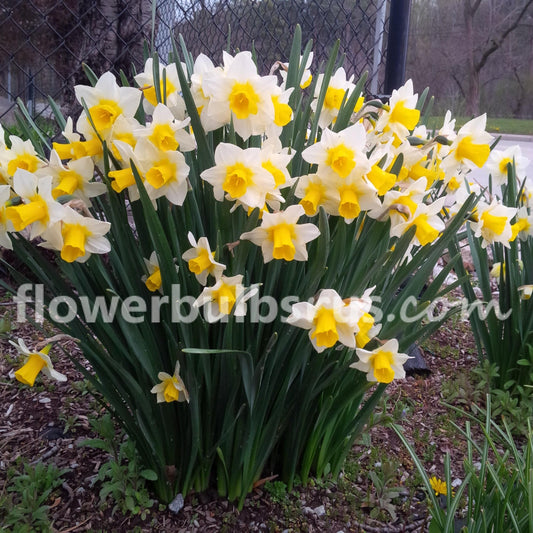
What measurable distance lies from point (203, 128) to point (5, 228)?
0.42 m

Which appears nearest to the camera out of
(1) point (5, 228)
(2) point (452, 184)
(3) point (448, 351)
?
(1) point (5, 228)

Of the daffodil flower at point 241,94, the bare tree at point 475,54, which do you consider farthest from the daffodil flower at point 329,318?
the bare tree at point 475,54

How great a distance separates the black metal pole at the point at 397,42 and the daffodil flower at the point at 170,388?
1.82 metres

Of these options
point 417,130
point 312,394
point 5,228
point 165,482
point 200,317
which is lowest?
point 165,482

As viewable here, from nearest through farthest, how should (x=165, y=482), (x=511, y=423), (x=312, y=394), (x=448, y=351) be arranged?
1. (x=312, y=394)
2. (x=165, y=482)
3. (x=511, y=423)
4. (x=448, y=351)

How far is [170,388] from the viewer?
1182mm

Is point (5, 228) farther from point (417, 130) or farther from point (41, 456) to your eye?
point (417, 130)

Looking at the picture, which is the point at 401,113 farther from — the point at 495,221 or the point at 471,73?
the point at 471,73

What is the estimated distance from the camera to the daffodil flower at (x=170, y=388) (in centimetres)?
117

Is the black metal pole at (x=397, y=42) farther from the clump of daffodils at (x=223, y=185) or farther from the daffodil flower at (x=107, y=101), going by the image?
the daffodil flower at (x=107, y=101)

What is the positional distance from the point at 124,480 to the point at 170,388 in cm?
35

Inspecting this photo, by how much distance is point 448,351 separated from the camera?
8.11 ft

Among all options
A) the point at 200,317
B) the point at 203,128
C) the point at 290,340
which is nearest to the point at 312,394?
the point at 290,340

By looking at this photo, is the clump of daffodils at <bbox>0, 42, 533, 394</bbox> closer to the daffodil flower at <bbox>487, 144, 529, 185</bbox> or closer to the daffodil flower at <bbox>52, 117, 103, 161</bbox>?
the daffodil flower at <bbox>52, 117, 103, 161</bbox>
